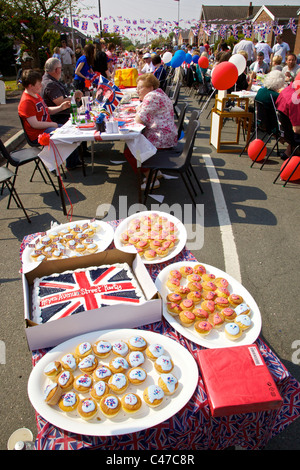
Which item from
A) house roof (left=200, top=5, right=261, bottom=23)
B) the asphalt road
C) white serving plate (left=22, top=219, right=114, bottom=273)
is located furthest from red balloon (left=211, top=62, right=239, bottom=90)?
house roof (left=200, top=5, right=261, bottom=23)

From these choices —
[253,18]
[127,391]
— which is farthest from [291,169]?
[253,18]

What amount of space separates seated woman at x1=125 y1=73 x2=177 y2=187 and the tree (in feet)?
53.7

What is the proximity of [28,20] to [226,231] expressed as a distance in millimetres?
19569

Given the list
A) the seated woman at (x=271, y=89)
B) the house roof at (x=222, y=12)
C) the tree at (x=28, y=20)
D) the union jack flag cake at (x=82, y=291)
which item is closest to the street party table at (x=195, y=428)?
the union jack flag cake at (x=82, y=291)

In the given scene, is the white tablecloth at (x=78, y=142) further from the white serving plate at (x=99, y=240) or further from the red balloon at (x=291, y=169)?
the red balloon at (x=291, y=169)

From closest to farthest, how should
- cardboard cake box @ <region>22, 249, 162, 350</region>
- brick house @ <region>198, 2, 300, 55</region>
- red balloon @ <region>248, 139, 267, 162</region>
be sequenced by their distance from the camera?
cardboard cake box @ <region>22, 249, 162, 350</region> → red balloon @ <region>248, 139, 267, 162</region> → brick house @ <region>198, 2, 300, 55</region>

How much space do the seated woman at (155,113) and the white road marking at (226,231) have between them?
990 millimetres

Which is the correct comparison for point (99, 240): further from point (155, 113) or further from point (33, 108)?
point (33, 108)

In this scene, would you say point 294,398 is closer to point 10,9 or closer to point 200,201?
point 200,201

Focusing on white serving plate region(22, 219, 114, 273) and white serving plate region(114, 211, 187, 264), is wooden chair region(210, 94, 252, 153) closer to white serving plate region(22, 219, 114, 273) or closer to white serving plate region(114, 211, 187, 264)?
white serving plate region(114, 211, 187, 264)

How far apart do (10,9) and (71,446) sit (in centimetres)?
2185

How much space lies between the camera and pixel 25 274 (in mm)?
1598

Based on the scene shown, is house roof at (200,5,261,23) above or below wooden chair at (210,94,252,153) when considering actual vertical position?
above

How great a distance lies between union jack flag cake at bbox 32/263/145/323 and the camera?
143 centimetres
